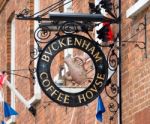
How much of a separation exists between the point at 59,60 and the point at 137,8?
5.62 metres

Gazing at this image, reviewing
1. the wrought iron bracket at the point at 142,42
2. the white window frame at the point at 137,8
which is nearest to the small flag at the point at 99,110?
the wrought iron bracket at the point at 142,42

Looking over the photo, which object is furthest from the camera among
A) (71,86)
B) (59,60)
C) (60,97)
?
(59,60)

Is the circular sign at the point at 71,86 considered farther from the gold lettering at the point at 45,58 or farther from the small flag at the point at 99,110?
the small flag at the point at 99,110

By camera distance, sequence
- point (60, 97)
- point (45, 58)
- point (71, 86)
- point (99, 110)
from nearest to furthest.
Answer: point (60, 97) → point (45, 58) → point (71, 86) → point (99, 110)

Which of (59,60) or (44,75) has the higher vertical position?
(59,60)

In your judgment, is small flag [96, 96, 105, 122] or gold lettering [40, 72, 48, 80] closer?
gold lettering [40, 72, 48, 80]

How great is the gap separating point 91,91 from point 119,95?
0.97 metres

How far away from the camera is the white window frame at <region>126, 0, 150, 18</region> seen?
50.4 feet

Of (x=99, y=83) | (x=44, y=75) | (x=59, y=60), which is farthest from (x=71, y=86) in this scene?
(x=59, y=60)

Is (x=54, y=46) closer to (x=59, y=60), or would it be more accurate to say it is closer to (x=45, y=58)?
(x=45, y=58)

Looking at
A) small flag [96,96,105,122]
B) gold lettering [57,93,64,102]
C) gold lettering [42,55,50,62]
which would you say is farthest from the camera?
small flag [96,96,105,122]

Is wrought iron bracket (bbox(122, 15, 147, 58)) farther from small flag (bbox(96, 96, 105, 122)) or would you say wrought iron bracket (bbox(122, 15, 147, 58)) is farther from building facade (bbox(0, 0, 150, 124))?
small flag (bbox(96, 96, 105, 122))

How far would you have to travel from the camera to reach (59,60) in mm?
21062

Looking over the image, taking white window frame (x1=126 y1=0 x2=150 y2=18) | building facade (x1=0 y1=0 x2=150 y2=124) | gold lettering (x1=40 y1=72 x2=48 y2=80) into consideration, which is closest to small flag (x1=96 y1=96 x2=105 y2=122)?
building facade (x1=0 y1=0 x2=150 y2=124)
